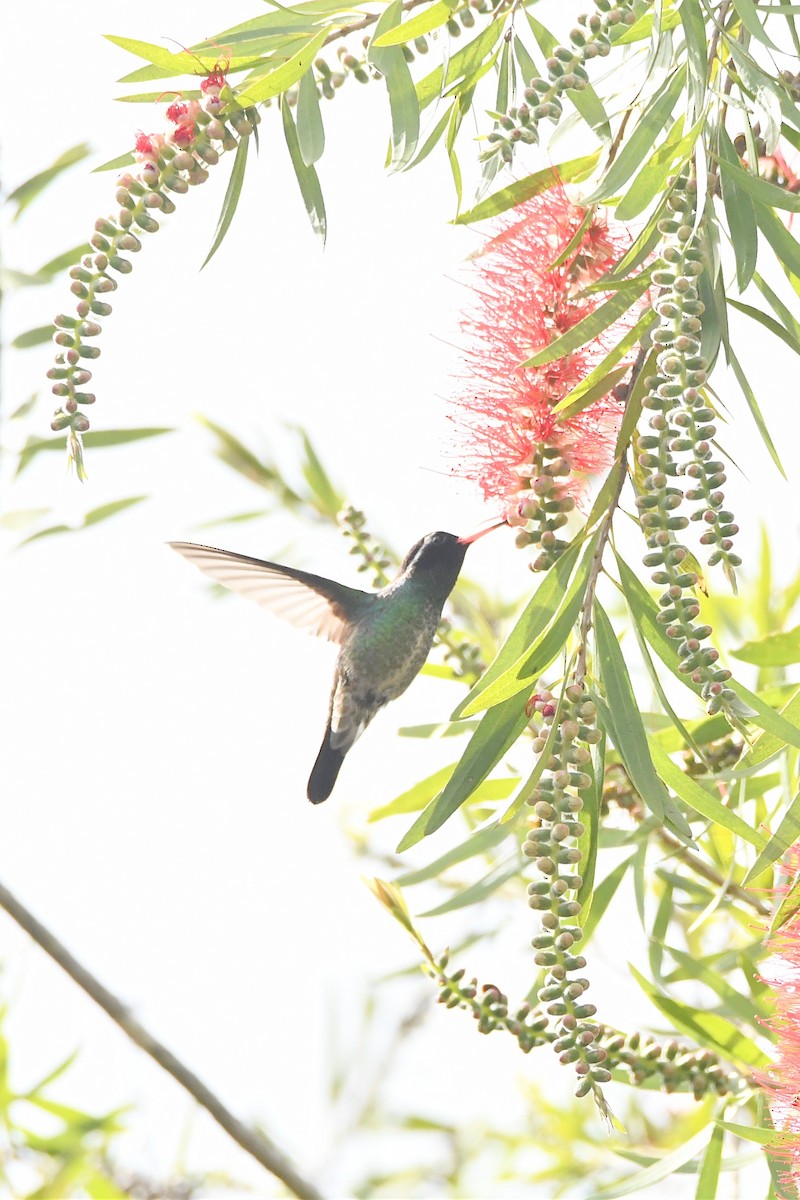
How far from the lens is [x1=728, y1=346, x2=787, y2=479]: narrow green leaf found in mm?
1072

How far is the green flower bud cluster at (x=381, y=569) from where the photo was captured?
61.9 inches

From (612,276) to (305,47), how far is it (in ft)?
1.20

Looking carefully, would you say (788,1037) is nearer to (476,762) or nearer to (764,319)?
(476,762)

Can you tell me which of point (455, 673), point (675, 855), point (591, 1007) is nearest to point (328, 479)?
point (455, 673)

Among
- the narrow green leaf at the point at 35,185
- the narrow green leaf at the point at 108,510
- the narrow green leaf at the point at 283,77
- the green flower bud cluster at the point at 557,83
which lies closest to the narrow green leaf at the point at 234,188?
the narrow green leaf at the point at 283,77

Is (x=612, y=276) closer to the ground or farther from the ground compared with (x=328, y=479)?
closer to the ground

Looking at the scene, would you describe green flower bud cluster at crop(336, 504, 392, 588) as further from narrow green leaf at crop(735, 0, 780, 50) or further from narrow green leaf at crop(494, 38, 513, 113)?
narrow green leaf at crop(735, 0, 780, 50)

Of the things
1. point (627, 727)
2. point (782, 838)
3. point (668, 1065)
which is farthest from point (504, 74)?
point (668, 1065)

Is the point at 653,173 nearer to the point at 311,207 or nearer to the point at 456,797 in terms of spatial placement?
the point at 311,207

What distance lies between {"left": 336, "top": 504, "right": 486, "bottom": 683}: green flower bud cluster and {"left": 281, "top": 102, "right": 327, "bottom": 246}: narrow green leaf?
382 mm

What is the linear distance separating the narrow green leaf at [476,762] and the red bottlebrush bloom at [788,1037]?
0.29 m

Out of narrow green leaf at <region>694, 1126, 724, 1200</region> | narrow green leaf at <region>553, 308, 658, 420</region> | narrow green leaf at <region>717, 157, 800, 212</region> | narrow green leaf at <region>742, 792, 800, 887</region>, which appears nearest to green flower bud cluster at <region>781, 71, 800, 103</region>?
narrow green leaf at <region>717, 157, 800, 212</region>

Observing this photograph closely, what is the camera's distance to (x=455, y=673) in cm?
172

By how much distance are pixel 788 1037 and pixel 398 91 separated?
0.88 m
